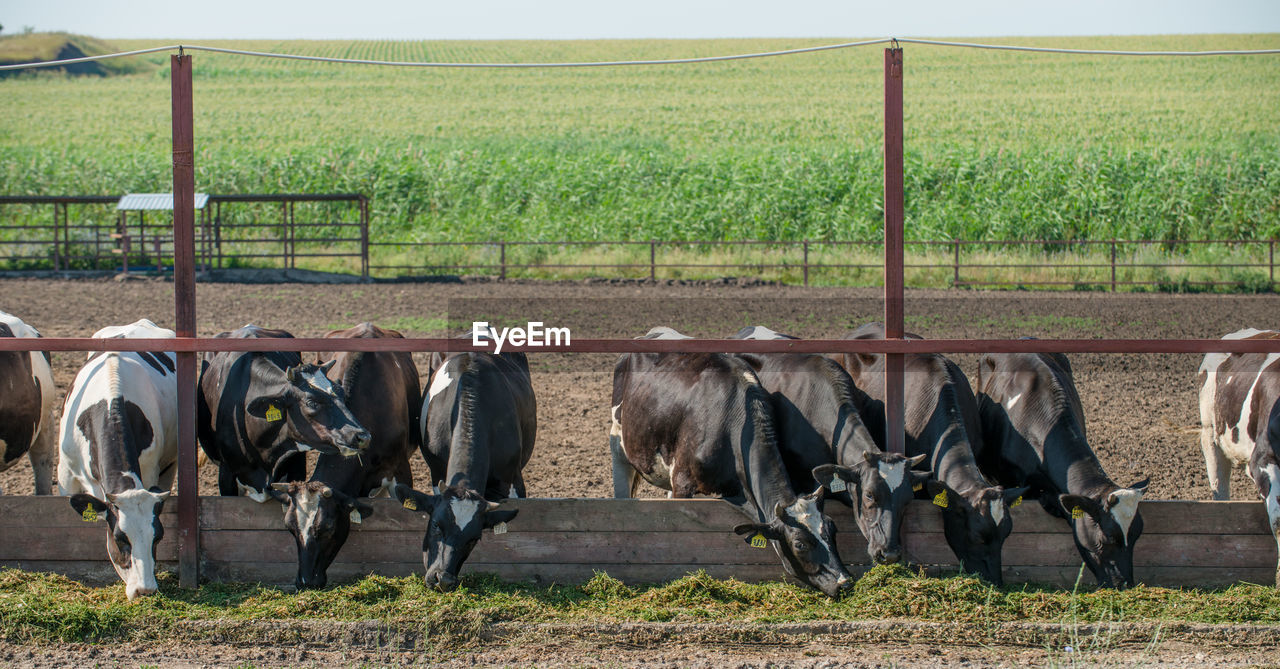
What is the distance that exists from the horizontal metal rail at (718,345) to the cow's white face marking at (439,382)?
44.3 inches

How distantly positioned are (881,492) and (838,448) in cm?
59

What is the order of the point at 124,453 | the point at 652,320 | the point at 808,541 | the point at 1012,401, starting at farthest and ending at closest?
the point at 652,320, the point at 1012,401, the point at 124,453, the point at 808,541

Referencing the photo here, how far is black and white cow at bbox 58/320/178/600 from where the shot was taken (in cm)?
541

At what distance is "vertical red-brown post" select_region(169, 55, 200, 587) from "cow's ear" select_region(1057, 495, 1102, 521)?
181 inches

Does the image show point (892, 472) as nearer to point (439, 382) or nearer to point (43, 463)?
Result: point (439, 382)

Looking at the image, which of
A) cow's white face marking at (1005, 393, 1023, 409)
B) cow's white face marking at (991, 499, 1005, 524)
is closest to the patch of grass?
cow's white face marking at (991, 499, 1005, 524)

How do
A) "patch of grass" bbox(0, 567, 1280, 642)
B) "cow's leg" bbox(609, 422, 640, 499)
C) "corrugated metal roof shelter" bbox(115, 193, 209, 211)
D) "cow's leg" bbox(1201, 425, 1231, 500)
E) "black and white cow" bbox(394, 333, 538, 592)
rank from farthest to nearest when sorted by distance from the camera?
"corrugated metal roof shelter" bbox(115, 193, 209, 211), "cow's leg" bbox(609, 422, 640, 499), "cow's leg" bbox(1201, 425, 1231, 500), "black and white cow" bbox(394, 333, 538, 592), "patch of grass" bbox(0, 567, 1280, 642)

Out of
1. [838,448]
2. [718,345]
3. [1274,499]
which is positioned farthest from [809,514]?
[1274,499]

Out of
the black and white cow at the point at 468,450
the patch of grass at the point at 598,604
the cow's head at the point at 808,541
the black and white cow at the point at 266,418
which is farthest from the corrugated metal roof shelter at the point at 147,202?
the cow's head at the point at 808,541

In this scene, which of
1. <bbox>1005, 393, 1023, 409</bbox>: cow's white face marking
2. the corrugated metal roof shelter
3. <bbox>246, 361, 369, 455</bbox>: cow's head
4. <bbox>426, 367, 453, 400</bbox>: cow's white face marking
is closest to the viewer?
<bbox>246, 361, 369, 455</bbox>: cow's head

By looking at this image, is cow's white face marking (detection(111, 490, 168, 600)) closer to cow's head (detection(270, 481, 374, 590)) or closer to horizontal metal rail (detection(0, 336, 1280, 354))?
cow's head (detection(270, 481, 374, 590))

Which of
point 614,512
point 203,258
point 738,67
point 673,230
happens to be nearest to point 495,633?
point 614,512

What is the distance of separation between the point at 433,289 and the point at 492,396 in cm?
1547

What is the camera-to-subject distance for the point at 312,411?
6.02m
